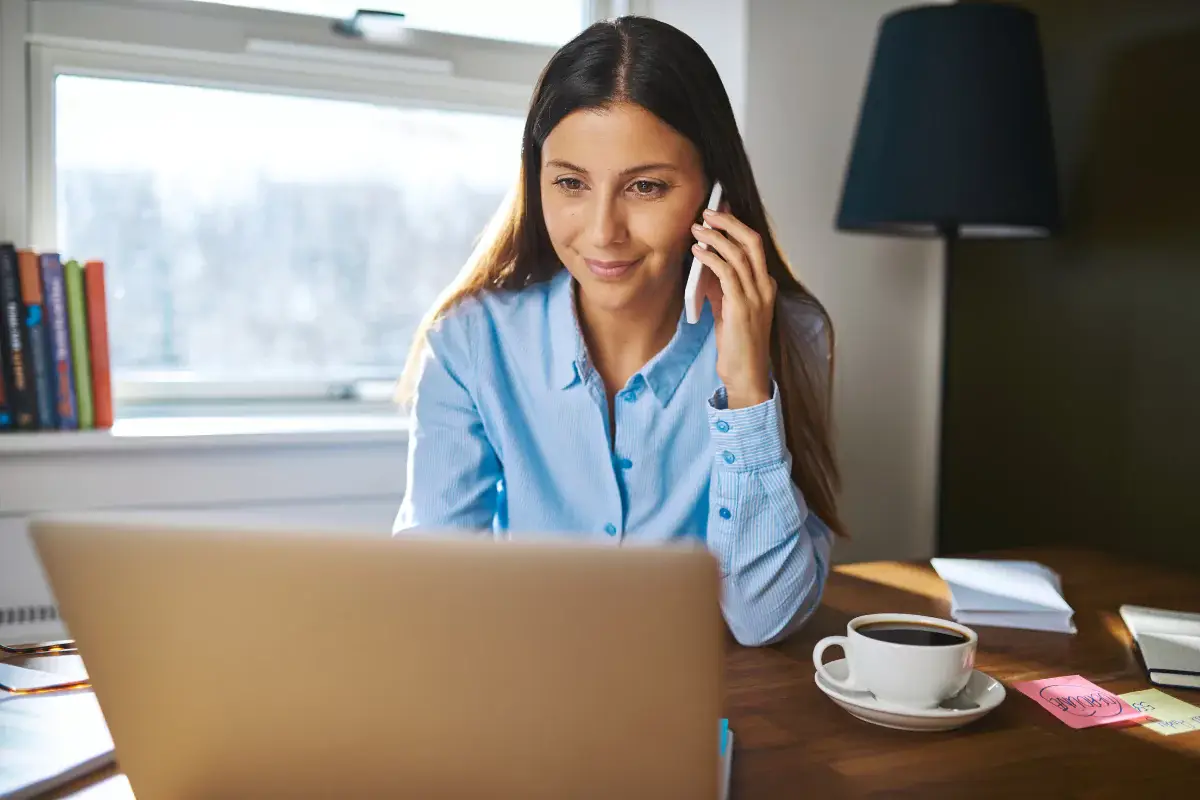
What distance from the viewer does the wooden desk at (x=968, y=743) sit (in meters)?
0.72

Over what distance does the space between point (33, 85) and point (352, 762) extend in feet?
6.29

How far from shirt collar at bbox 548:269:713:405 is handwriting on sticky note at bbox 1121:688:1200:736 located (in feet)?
2.06

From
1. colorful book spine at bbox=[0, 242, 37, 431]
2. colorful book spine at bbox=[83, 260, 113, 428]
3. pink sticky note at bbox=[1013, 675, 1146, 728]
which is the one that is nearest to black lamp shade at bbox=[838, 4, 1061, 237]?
pink sticky note at bbox=[1013, 675, 1146, 728]

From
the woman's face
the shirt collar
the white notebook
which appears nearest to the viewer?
the white notebook

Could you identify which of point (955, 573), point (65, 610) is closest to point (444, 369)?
point (955, 573)

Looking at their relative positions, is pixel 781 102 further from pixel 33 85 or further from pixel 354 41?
pixel 33 85

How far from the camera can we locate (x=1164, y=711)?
86 centimetres

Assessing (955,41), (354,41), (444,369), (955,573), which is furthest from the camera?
(354,41)

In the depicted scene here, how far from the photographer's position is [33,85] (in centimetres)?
202

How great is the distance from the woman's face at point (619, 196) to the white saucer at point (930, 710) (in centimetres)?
57

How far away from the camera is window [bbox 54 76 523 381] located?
2.12 metres

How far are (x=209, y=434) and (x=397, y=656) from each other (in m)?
1.48

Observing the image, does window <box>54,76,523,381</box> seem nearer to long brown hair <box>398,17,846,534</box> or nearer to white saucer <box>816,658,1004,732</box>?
long brown hair <box>398,17,846,534</box>

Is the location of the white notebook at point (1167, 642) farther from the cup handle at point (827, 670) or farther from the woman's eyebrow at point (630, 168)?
the woman's eyebrow at point (630, 168)
